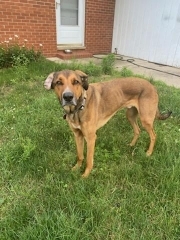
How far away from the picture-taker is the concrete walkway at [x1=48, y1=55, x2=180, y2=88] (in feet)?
21.0

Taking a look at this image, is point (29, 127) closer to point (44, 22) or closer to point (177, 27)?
point (44, 22)

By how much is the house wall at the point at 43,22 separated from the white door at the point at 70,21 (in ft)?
0.78

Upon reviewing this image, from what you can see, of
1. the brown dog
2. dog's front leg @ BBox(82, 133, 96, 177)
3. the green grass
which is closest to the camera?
the green grass

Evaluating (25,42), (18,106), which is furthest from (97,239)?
(25,42)

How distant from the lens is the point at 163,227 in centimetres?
188

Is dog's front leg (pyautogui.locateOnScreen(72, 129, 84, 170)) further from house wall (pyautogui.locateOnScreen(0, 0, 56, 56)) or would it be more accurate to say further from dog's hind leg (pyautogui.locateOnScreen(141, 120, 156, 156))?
house wall (pyautogui.locateOnScreen(0, 0, 56, 56))

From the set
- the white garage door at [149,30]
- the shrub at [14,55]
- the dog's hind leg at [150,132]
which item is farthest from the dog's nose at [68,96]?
the white garage door at [149,30]

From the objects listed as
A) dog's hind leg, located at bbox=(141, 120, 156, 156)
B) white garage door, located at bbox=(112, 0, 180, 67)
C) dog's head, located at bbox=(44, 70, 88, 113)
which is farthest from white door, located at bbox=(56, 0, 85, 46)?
dog's head, located at bbox=(44, 70, 88, 113)

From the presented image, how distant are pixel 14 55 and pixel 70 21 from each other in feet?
9.66

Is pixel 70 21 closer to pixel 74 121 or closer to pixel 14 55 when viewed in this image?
pixel 14 55

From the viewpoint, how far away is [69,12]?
7.71 m

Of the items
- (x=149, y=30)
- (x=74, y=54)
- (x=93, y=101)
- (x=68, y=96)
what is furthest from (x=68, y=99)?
(x=149, y=30)

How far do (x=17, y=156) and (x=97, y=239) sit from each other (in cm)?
141

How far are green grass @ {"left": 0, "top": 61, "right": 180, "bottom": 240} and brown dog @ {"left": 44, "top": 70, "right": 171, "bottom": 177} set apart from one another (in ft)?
0.86
